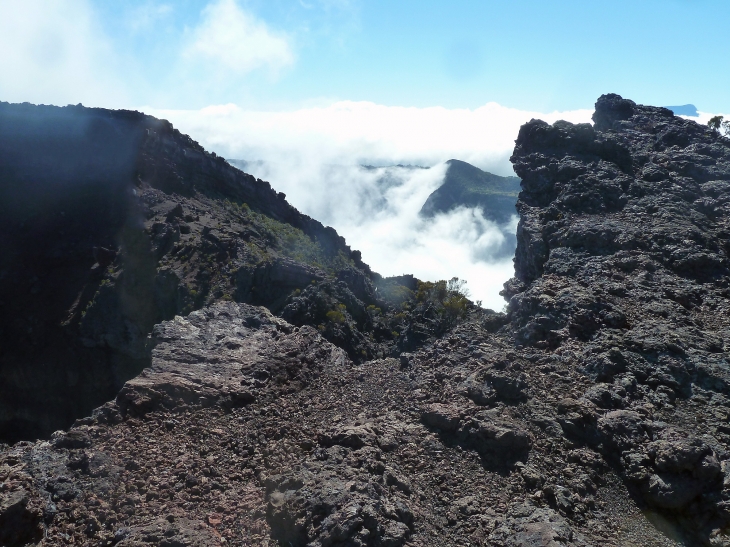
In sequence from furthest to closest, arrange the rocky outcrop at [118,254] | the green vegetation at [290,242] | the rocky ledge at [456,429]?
1. the green vegetation at [290,242]
2. the rocky outcrop at [118,254]
3. the rocky ledge at [456,429]

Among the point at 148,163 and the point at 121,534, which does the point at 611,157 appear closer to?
the point at 121,534

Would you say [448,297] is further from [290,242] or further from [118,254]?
[118,254]

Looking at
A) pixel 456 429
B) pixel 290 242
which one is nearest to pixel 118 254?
pixel 290 242

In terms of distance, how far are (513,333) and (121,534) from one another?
13.7 m

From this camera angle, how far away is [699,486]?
455 inches

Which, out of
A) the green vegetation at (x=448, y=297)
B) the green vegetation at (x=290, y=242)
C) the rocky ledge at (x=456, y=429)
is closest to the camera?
the rocky ledge at (x=456, y=429)

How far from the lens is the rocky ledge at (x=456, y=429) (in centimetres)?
1069

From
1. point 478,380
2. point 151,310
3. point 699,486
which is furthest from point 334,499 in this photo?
point 151,310

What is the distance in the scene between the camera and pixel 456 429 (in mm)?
13945

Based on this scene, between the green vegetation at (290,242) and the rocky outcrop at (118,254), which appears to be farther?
the green vegetation at (290,242)

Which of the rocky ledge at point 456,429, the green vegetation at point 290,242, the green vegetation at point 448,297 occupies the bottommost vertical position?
the rocky ledge at point 456,429

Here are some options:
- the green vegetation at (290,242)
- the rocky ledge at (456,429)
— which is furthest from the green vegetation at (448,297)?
the green vegetation at (290,242)

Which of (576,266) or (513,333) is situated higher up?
(576,266)

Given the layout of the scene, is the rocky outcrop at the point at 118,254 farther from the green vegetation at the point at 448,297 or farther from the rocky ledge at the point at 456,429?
the rocky ledge at the point at 456,429
